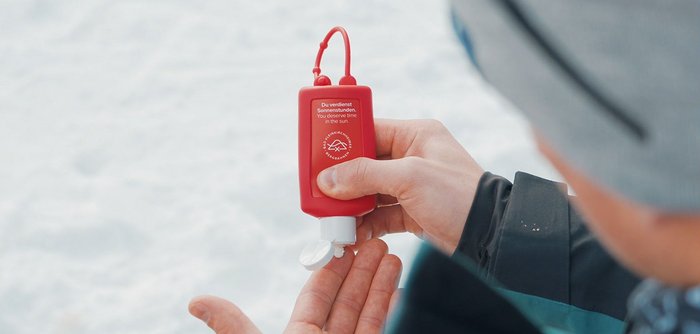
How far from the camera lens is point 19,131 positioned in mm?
2012

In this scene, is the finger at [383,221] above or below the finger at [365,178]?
below

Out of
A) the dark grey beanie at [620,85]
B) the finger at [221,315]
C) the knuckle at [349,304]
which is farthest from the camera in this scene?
the knuckle at [349,304]

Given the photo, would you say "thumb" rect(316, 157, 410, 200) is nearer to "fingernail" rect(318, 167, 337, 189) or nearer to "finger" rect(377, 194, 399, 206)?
"fingernail" rect(318, 167, 337, 189)

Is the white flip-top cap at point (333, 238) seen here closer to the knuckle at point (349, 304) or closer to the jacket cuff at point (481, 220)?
the knuckle at point (349, 304)

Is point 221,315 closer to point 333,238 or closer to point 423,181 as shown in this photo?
point 333,238

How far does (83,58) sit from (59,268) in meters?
0.79

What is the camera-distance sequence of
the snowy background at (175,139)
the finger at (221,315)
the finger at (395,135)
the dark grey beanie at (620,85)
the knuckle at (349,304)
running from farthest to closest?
the snowy background at (175,139), the finger at (395,135), the knuckle at (349,304), the finger at (221,315), the dark grey beanie at (620,85)

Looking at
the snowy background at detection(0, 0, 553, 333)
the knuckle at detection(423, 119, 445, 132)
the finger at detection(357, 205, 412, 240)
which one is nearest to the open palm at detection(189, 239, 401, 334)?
the finger at detection(357, 205, 412, 240)

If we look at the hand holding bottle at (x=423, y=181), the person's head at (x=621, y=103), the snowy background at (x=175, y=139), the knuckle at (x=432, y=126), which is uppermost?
the person's head at (x=621, y=103)

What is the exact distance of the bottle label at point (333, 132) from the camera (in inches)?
48.6

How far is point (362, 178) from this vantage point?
1.22m

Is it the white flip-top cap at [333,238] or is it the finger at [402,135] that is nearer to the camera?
the white flip-top cap at [333,238]

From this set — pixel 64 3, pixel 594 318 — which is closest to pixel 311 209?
pixel 594 318

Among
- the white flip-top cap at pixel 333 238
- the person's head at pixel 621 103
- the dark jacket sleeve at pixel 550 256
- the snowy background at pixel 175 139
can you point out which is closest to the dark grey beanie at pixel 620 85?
the person's head at pixel 621 103
